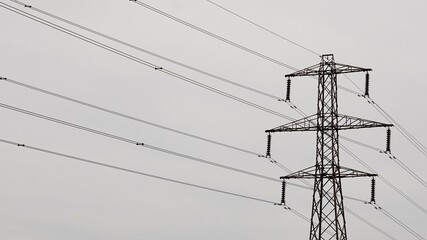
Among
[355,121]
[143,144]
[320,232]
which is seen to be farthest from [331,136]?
[143,144]

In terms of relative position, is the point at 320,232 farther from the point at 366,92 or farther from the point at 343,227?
the point at 366,92

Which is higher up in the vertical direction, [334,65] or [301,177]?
[334,65]

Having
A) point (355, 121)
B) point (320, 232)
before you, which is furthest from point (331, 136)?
point (320, 232)

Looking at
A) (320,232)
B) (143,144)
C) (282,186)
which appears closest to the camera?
(143,144)

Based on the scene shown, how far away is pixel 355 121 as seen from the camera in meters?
61.2

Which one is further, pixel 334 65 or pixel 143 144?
pixel 334 65

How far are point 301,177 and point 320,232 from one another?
357 cm

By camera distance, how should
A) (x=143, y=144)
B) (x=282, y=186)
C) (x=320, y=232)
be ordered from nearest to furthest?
(x=143, y=144)
(x=320, y=232)
(x=282, y=186)

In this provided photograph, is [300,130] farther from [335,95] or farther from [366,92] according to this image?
[366,92]

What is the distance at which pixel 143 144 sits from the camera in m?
50.1

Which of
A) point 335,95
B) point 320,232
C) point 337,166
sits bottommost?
point 320,232

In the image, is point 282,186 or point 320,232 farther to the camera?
A: point 282,186

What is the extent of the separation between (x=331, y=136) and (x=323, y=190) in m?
3.58

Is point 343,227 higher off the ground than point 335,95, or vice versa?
point 335,95
